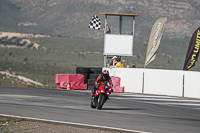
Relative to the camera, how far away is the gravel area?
9047 millimetres

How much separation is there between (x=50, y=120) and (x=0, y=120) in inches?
45.3

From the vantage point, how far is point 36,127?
951 cm

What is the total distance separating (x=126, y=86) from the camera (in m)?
23.2

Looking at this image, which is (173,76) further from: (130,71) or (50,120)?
(50,120)

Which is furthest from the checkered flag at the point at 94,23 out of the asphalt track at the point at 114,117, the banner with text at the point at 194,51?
the asphalt track at the point at 114,117

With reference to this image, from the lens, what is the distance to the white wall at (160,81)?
21.2 m

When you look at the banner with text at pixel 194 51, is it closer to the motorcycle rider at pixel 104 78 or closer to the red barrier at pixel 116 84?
the red barrier at pixel 116 84

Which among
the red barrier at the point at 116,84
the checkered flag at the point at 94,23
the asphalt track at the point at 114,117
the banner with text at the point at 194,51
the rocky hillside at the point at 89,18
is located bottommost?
the asphalt track at the point at 114,117

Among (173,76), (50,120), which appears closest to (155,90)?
(173,76)

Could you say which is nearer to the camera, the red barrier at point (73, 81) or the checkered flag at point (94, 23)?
the red barrier at point (73, 81)

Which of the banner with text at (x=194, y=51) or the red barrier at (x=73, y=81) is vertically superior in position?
the banner with text at (x=194, y=51)

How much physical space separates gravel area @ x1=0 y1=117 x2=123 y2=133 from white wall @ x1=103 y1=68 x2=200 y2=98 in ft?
40.5

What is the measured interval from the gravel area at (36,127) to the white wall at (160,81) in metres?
12.4

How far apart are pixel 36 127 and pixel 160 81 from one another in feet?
43.4
